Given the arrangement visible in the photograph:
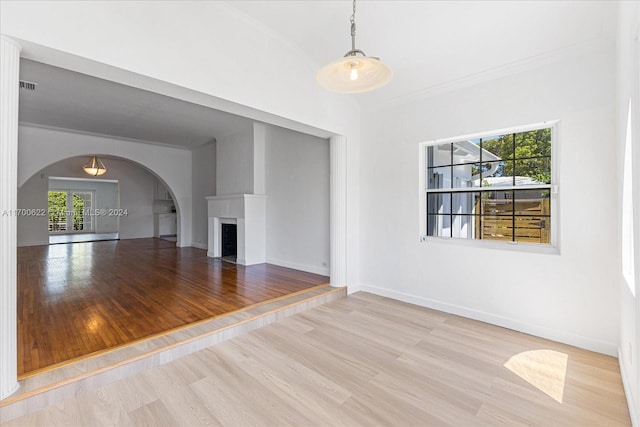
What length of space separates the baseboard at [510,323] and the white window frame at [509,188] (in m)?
0.77

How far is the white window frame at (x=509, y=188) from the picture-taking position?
288 cm

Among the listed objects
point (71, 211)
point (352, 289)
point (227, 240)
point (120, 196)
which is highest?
point (120, 196)

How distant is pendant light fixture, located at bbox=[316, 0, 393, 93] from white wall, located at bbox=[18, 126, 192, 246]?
7.11 meters

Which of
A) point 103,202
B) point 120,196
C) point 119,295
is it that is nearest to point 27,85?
point 119,295

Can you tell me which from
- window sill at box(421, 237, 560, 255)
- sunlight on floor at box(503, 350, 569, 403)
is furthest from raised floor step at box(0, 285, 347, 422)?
sunlight on floor at box(503, 350, 569, 403)

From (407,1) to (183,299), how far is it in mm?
4107

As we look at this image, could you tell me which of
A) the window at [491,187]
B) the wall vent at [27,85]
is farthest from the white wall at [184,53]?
the wall vent at [27,85]

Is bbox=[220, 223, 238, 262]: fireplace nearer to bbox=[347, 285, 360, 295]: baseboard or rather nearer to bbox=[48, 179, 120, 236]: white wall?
bbox=[347, 285, 360, 295]: baseboard

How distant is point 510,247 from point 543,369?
1264 mm

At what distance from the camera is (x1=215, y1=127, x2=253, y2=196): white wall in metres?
6.04

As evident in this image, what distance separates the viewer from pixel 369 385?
215cm

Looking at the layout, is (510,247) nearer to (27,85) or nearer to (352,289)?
(352,289)

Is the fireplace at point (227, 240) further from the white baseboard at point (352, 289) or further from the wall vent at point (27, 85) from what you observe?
the wall vent at point (27, 85)

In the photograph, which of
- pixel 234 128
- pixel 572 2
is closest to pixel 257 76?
pixel 572 2
